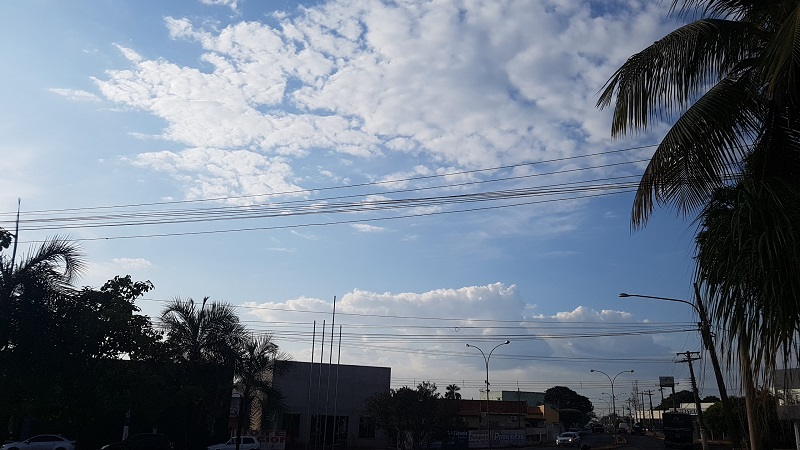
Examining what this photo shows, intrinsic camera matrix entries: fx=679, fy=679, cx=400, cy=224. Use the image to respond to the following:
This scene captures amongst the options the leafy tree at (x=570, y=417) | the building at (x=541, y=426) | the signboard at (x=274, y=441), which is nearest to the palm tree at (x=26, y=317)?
the signboard at (x=274, y=441)

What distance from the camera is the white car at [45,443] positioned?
34781 millimetres

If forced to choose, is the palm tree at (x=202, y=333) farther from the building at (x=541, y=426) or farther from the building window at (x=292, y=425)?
the building at (x=541, y=426)

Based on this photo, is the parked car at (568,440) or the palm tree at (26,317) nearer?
the palm tree at (26,317)

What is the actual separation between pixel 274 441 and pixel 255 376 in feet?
42.2

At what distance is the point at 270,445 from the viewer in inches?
1966

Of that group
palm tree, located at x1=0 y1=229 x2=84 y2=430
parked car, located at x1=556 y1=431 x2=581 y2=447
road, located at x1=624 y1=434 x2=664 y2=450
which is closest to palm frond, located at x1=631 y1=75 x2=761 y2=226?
palm tree, located at x1=0 y1=229 x2=84 y2=430

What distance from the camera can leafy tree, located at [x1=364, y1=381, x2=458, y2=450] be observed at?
51.1 metres

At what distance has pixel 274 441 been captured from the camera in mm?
50469

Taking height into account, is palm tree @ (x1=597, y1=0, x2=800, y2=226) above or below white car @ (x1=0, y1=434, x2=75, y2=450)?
above

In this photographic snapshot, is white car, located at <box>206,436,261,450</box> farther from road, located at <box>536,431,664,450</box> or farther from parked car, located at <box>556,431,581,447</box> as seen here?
parked car, located at <box>556,431,581,447</box>

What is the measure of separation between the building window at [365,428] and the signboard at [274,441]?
9.71 meters

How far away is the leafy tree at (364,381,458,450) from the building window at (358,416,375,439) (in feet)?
24.1

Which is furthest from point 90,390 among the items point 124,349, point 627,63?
point 627,63

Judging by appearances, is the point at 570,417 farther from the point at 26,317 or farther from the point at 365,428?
the point at 26,317
